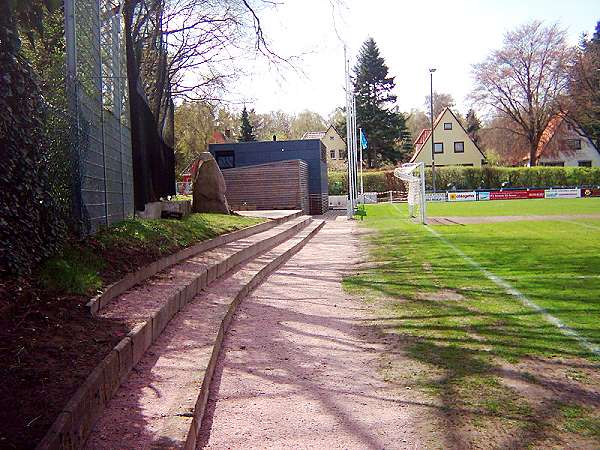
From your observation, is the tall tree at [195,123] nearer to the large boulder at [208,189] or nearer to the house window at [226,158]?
the house window at [226,158]

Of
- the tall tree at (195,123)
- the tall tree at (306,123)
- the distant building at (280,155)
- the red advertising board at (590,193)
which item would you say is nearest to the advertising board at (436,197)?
the red advertising board at (590,193)

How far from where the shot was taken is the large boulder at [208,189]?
22234 millimetres

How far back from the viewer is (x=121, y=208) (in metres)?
11.4

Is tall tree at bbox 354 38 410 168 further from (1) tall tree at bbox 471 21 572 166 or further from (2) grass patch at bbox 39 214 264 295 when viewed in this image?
(2) grass patch at bbox 39 214 264 295

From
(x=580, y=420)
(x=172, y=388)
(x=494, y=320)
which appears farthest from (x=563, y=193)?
(x=172, y=388)

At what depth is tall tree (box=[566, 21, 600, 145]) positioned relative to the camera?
63.8 metres

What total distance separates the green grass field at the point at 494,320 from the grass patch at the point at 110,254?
2893 millimetres

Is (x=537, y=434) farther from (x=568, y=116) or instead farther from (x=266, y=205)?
(x=568, y=116)

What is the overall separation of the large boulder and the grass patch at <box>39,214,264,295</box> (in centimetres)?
896

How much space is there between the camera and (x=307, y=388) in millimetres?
5121

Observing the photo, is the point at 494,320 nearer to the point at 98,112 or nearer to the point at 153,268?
the point at 153,268

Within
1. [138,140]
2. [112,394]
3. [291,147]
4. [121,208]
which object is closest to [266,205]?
[291,147]

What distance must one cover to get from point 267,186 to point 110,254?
30.5 metres

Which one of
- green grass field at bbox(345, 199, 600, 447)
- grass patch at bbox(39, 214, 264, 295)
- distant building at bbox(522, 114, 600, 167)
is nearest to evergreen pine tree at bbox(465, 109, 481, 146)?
distant building at bbox(522, 114, 600, 167)
